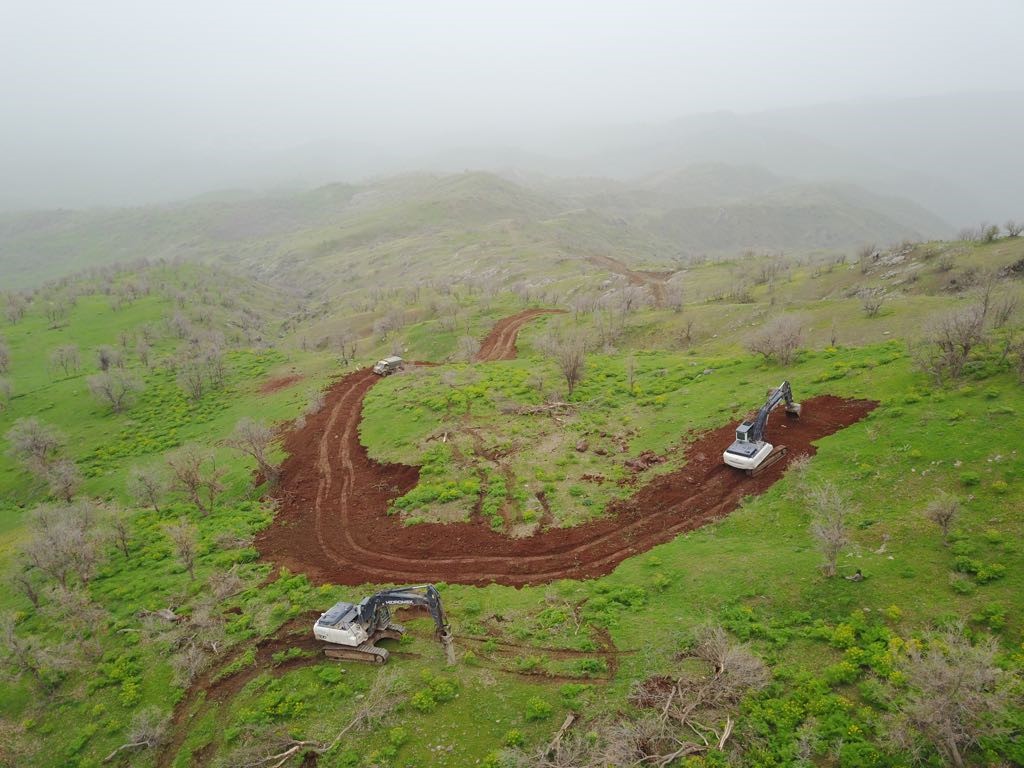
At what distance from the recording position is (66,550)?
30.8 m

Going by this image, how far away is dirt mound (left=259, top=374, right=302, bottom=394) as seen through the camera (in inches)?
2544

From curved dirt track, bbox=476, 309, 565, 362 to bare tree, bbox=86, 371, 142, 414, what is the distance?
43788 mm

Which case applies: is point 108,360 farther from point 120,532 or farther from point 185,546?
point 185,546

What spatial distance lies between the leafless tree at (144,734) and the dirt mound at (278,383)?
153ft

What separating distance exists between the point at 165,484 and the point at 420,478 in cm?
2172

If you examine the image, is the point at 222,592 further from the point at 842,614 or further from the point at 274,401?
the point at 274,401

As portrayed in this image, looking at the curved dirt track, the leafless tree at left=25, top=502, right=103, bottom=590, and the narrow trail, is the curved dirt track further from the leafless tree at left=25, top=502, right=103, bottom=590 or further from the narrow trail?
the leafless tree at left=25, top=502, right=103, bottom=590

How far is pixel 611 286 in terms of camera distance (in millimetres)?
107250

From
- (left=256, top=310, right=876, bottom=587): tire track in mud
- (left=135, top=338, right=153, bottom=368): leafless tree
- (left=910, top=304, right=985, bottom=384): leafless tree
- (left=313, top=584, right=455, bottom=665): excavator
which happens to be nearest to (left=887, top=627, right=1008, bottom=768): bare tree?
(left=256, top=310, right=876, bottom=587): tire track in mud

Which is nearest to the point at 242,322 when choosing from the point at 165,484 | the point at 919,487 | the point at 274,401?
the point at 274,401

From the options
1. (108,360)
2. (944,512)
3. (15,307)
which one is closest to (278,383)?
(108,360)

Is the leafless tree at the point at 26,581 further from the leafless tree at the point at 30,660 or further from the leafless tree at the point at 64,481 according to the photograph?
the leafless tree at the point at 64,481

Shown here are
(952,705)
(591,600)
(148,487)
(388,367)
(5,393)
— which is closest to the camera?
(952,705)

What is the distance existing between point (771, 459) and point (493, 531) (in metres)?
17.4
